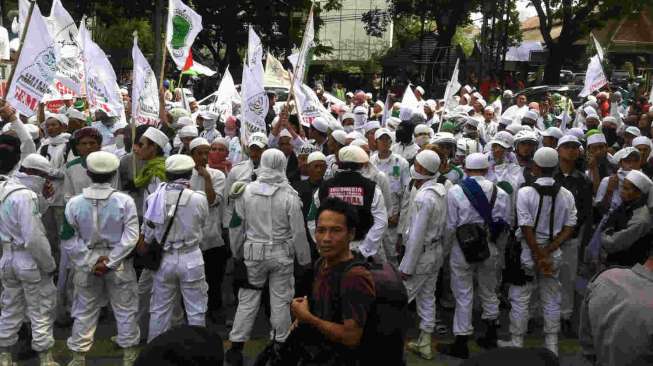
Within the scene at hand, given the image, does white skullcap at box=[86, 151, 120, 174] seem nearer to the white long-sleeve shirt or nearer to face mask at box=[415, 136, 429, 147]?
the white long-sleeve shirt

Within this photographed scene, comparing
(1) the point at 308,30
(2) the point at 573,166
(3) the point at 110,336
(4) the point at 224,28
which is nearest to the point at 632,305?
(2) the point at 573,166

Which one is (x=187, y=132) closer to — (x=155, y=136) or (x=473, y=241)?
(x=155, y=136)

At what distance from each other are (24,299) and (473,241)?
12.2ft

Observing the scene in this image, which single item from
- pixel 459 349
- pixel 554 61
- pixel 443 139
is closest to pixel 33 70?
pixel 443 139

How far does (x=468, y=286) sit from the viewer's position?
6645 millimetres

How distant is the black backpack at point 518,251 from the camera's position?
627 centimetres

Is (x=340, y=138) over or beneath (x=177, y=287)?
over

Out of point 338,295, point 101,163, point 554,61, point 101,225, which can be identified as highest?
point 554,61

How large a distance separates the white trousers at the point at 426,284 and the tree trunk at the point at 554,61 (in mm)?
25179

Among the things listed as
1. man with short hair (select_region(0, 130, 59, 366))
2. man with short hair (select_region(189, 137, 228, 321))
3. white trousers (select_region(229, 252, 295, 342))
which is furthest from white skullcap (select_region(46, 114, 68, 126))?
white trousers (select_region(229, 252, 295, 342))

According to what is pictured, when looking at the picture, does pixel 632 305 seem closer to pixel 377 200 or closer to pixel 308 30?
pixel 377 200

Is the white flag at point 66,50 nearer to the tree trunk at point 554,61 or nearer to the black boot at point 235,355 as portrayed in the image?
the black boot at point 235,355

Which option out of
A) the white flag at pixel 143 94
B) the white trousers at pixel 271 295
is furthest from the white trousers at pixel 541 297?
the white flag at pixel 143 94

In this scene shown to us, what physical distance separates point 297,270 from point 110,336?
185 centimetres
